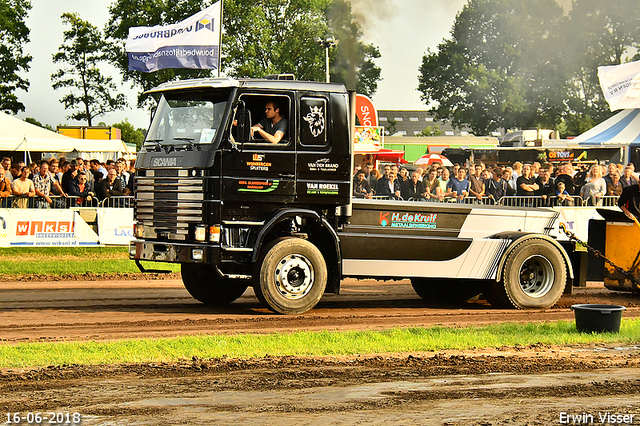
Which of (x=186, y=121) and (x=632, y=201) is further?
(x=632, y=201)

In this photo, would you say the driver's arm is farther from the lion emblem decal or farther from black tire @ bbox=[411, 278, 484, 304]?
black tire @ bbox=[411, 278, 484, 304]

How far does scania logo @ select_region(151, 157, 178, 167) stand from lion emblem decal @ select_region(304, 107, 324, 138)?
5.82ft

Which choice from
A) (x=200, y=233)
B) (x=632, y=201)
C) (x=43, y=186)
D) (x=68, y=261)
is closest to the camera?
(x=200, y=233)

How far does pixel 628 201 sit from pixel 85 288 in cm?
905

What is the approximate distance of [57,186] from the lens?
19.0 meters

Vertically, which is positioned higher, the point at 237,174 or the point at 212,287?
the point at 237,174

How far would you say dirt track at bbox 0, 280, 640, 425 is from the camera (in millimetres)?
6066

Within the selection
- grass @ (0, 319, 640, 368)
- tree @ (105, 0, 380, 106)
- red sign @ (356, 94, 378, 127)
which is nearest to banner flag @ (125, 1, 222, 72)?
red sign @ (356, 94, 378, 127)

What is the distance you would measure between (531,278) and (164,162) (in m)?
5.53

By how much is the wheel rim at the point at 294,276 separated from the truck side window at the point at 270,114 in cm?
151

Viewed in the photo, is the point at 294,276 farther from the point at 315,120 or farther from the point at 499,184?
the point at 499,184

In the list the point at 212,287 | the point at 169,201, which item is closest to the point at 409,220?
the point at 212,287

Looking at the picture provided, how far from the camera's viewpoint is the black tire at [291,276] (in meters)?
10.6

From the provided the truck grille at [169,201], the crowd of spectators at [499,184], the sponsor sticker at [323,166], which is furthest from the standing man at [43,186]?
the sponsor sticker at [323,166]
